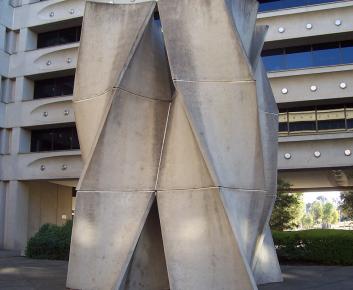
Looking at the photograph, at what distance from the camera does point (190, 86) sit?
1002cm

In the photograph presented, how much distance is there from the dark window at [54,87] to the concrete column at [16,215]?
7.30m

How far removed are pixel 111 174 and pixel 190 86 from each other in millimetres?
2546

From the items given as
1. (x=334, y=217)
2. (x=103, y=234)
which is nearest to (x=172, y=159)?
(x=103, y=234)

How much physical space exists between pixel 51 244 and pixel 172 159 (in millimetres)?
13266

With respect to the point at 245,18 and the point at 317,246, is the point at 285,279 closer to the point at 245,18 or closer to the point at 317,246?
the point at 317,246

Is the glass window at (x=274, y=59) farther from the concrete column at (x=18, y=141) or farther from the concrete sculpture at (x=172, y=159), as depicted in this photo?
the concrete sculpture at (x=172, y=159)

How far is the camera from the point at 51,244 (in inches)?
840

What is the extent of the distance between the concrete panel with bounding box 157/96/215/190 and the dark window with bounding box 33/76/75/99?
27.6 metres

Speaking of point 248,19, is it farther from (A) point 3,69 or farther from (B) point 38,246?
(A) point 3,69

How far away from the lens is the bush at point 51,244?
21.1 metres

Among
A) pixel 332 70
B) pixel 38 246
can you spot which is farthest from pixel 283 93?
pixel 38 246

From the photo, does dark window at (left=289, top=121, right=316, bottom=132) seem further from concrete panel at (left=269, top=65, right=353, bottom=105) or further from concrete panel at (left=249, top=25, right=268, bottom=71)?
concrete panel at (left=249, top=25, right=268, bottom=71)

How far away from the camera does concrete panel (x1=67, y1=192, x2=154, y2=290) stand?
31.7ft

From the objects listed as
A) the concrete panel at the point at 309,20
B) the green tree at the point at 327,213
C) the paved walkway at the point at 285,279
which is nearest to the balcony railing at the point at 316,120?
the concrete panel at the point at 309,20
